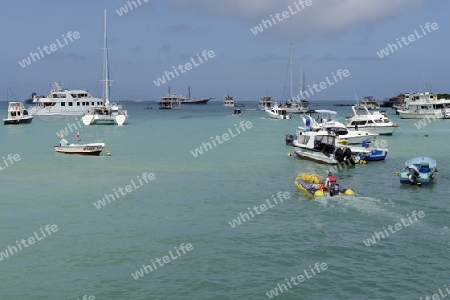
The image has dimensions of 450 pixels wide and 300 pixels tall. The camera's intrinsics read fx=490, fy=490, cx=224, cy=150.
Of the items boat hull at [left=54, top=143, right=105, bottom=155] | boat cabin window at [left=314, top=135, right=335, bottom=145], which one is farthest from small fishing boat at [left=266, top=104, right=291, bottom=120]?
boat hull at [left=54, top=143, right=105, bottom=155]

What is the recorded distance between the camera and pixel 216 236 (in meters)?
19.2

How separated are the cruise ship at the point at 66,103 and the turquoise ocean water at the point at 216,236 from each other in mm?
86437

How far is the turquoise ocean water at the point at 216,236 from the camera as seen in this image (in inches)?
578

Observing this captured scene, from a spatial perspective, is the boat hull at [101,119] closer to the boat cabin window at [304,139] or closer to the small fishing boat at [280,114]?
the small fishing boat at [280,114]

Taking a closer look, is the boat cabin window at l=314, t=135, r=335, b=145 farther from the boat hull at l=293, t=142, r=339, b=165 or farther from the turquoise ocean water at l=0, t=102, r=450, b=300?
the turquoise ocean water at l=0, t=102, r=450, b=300

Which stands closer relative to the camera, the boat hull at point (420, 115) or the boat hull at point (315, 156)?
the boat hull at point (315, 156)

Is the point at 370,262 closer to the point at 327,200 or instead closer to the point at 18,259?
the point at 327,200

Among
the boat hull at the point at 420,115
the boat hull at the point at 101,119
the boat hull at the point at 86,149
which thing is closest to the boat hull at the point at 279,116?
the boat hull at the point at 420,115

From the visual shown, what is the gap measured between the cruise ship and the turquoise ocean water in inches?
3403

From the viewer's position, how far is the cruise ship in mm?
117938

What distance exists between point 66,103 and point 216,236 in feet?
351

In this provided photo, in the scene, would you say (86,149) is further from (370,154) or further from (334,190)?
(334,190)

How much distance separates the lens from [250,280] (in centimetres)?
1505

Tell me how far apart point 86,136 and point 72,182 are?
38.3 meters
